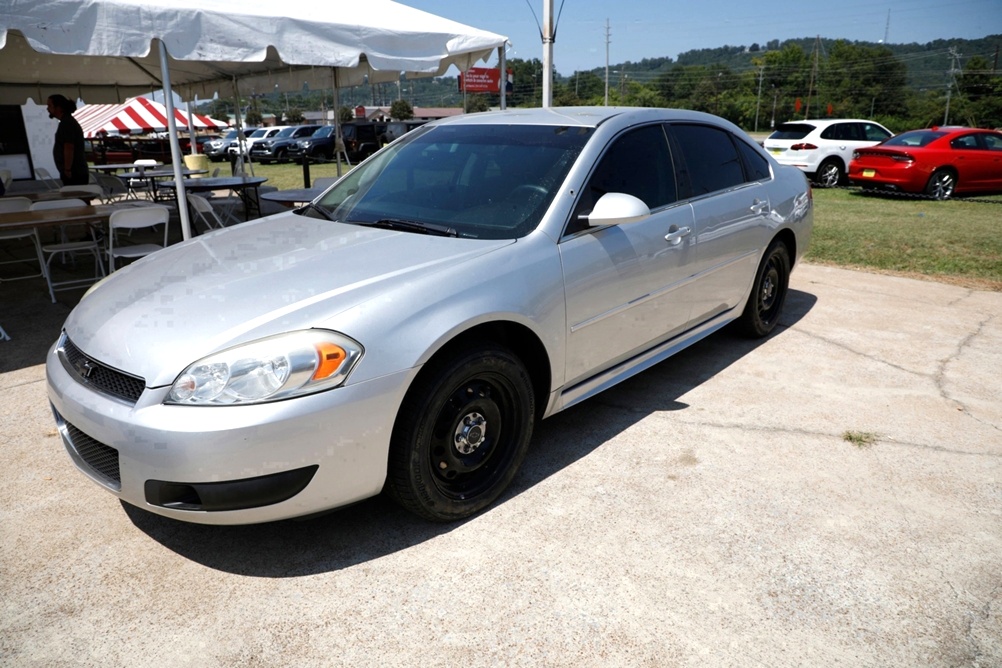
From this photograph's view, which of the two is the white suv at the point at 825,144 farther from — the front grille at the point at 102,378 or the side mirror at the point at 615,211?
the front grille at the point at 102,378

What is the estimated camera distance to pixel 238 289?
2547 millimetres

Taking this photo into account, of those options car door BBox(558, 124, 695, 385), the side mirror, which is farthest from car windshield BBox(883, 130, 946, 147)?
the side mirror

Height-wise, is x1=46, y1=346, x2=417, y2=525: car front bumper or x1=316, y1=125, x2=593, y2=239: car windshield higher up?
x1=316, y1=125, x2=593, y2=239: car windshield

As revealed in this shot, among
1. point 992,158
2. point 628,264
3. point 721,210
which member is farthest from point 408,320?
point 992,158

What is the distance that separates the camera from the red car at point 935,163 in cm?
1239

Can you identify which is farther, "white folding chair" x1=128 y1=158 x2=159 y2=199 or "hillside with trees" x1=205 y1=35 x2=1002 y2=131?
"hillside with trees" x1=205 y1=35 x2=1002 y2=131

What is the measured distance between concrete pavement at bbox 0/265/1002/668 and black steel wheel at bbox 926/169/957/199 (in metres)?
10.6

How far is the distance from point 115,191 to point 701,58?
561 ft

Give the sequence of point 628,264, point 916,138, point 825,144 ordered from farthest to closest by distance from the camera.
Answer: point 825,144 → point 916,138 → point 628,264

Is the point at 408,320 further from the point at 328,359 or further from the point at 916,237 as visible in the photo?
the point at 916,237

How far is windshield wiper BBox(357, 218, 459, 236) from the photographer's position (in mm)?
2988

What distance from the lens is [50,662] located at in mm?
2064

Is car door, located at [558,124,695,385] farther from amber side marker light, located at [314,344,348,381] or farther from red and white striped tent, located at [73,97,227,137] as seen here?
red and white striped tent, located at [73,97,227,137]

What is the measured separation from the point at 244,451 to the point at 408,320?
69cm
